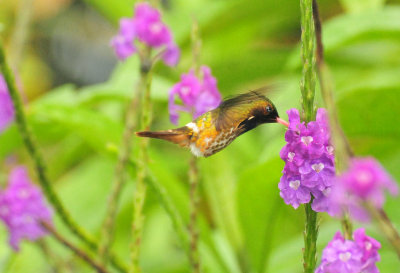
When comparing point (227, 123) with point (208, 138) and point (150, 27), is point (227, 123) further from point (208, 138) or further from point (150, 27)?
point (150, 27)

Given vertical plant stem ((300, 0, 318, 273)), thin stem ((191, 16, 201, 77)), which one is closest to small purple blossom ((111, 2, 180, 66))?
thin stem ((191, 16, 201, 77))

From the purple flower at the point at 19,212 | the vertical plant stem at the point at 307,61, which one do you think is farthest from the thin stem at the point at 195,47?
the purple flower at the point at 19,212

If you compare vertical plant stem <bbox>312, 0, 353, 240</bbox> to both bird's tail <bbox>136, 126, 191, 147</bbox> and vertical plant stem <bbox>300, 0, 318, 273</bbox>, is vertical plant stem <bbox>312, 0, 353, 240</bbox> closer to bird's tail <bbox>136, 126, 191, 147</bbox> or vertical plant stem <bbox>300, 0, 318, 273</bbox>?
vertical plant stem <bbox>300, 0, 318, 273</bbox>

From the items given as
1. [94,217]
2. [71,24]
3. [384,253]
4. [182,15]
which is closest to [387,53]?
[182,15]

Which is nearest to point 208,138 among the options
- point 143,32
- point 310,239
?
point 310,239

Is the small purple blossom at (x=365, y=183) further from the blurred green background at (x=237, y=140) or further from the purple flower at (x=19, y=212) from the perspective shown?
the purple flower at (x=19, y=212)

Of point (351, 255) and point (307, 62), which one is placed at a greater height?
point (307, 62)
